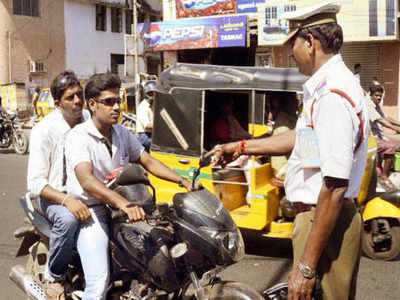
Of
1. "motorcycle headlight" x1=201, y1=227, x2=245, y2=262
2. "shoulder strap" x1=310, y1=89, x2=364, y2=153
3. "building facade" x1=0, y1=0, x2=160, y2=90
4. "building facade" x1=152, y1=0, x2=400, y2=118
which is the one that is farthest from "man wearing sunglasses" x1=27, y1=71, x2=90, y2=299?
"building facade" x1=0, y1=0, x2=160, y2=90

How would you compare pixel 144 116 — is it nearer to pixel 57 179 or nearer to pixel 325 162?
pixel 57 179

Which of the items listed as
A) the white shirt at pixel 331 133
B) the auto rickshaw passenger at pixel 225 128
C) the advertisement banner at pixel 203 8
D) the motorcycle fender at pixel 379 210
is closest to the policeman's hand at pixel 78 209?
the white shirt at pixel 331 133

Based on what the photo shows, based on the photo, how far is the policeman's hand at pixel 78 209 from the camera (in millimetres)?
3025

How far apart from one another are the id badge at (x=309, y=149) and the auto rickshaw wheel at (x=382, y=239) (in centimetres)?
312

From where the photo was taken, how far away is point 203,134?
5.70 m

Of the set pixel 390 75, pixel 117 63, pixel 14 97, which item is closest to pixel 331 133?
pixel 390 75

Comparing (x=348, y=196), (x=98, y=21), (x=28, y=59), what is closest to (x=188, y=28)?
(x=28, y=59)

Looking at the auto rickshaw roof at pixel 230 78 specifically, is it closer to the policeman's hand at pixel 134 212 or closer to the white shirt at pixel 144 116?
the policeman's hand at pixel 134 212

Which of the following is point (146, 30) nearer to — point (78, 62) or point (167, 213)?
point (78, 62)

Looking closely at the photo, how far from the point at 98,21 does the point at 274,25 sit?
17.5 meters

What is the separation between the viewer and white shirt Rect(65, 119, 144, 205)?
9.93 ft

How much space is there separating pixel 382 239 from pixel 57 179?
3.33 meters

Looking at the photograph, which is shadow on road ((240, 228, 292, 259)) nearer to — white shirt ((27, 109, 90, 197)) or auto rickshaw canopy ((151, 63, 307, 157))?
auto rickshaw canopy ((151, 63, 307, 157))

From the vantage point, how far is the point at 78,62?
29.4m
